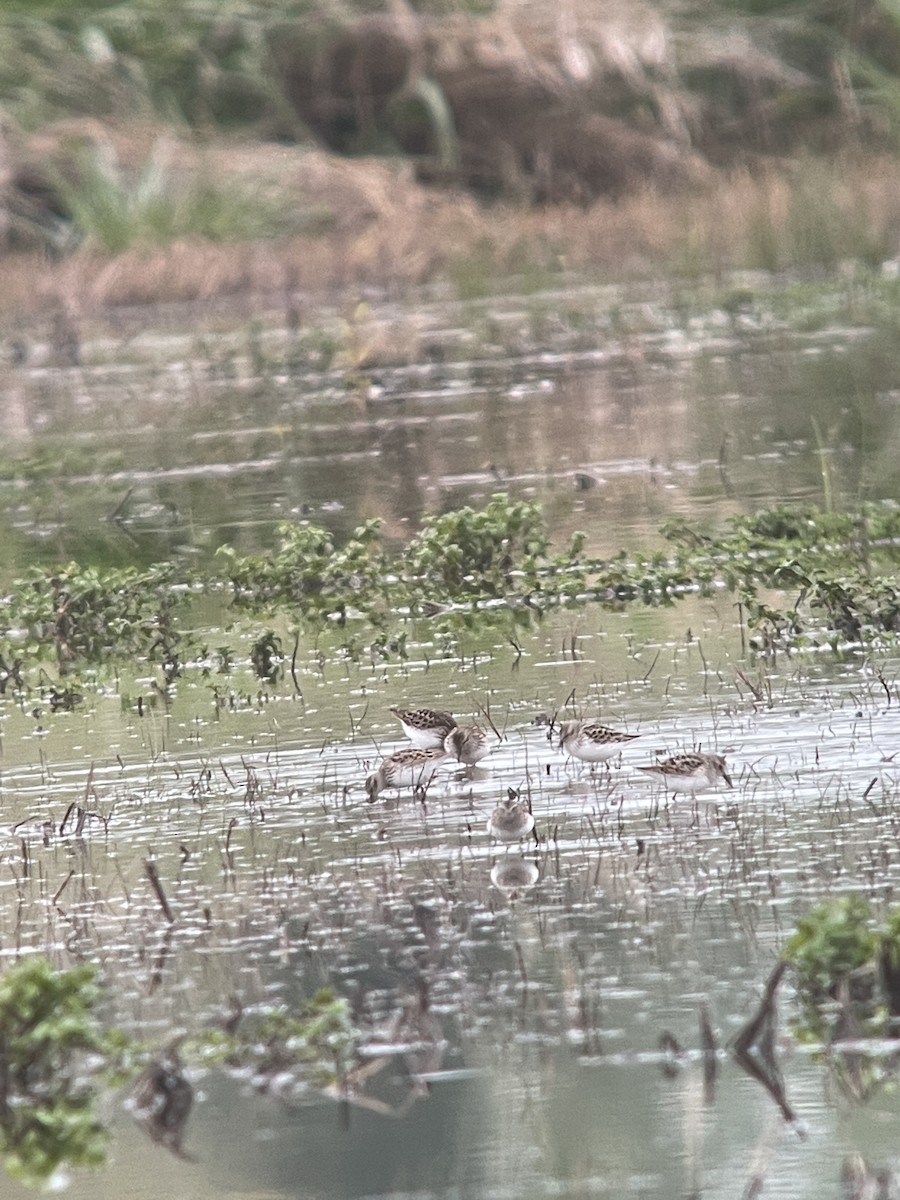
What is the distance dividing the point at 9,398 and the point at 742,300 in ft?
21.4

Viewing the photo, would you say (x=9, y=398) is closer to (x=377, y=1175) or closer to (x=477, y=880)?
(x=477, y=880)

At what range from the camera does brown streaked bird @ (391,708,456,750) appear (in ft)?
25.8

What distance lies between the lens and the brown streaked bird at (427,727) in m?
7.86

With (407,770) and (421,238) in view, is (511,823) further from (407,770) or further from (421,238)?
(421,238)

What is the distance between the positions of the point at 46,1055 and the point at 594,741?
252cm

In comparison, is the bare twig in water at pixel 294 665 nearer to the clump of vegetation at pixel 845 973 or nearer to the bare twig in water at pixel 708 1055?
the clump of vegetation at pixel 845 973

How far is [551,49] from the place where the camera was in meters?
33.9

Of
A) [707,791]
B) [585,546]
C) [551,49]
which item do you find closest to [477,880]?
[707,791]

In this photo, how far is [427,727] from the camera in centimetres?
792

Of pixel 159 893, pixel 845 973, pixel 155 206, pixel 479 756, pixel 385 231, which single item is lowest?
pixel 845 973

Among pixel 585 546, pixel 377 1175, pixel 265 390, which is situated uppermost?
pixel 265 390

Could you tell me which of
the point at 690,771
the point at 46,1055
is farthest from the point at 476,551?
the point at 46,1055

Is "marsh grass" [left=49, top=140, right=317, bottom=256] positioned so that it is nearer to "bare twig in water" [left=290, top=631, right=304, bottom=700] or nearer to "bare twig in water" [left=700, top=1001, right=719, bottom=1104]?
"bare twig in water" [left=290, top=631, right=304, bottom=700]

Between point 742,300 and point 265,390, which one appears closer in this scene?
point 265,390
